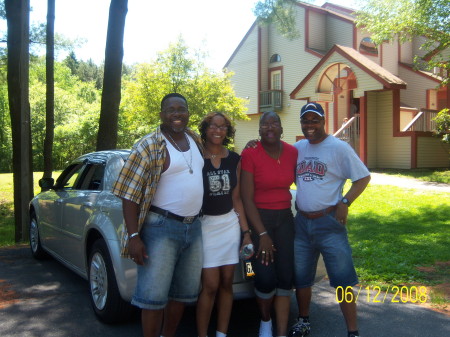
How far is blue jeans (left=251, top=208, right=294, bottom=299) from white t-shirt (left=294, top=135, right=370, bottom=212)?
0.72 feet

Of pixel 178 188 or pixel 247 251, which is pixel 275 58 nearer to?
pixel 247 251

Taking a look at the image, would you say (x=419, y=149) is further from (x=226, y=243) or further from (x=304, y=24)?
(x=226, y=243)

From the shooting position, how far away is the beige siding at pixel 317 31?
74.6ft

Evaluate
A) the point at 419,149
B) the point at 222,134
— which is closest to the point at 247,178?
the point at 222,134

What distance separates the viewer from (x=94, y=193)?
Answer: 4.62m

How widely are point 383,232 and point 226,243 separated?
494 centimetres

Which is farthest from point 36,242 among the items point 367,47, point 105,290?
point 367,47

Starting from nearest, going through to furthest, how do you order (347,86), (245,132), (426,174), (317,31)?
(426,174) < (347,86) < (317,31) < (245,132)

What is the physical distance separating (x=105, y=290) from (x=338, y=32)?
68.9 ft

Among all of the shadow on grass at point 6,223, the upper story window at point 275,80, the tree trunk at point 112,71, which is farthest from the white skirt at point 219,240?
the upper story window at point 275,80

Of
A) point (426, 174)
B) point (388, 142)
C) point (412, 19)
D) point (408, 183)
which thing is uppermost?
point (412, 19)

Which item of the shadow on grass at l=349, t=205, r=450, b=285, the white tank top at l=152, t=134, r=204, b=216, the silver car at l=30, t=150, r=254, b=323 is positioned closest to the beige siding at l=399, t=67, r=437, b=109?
the shadow on grass at l=349, t=205, r=450, b=285

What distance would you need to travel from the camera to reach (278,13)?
11555 mm
